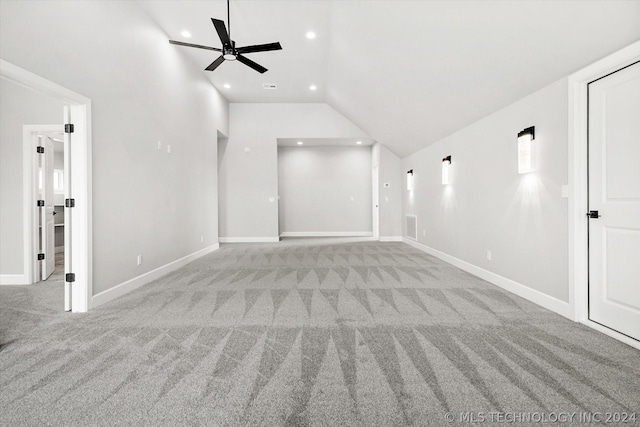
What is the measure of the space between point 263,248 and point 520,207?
549cm

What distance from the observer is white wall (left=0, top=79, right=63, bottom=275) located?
4.15 metres

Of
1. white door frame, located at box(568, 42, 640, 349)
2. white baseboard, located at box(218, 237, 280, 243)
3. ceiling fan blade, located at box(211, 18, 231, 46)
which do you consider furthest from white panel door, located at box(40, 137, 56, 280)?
white door frame, located at box(568, 42, 640, 349)

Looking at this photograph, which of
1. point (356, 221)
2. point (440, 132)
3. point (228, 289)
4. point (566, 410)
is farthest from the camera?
point (356, 221)

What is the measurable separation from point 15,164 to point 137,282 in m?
2.47

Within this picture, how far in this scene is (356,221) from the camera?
10312 mm

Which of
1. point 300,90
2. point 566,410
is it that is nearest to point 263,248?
point 300,90

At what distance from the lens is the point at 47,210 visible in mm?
4484

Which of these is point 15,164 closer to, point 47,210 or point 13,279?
point 47,210

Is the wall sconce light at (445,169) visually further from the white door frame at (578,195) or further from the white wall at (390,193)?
the white wall at (390,193)

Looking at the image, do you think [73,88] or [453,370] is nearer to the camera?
[453,370]

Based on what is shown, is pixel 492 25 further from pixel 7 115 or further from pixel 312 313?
pixel 7 115

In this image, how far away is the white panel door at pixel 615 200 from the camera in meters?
2.27

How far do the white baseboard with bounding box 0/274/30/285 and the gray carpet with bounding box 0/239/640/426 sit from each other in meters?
0.63

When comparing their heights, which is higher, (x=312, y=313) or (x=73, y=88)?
(x=73, y=88)
